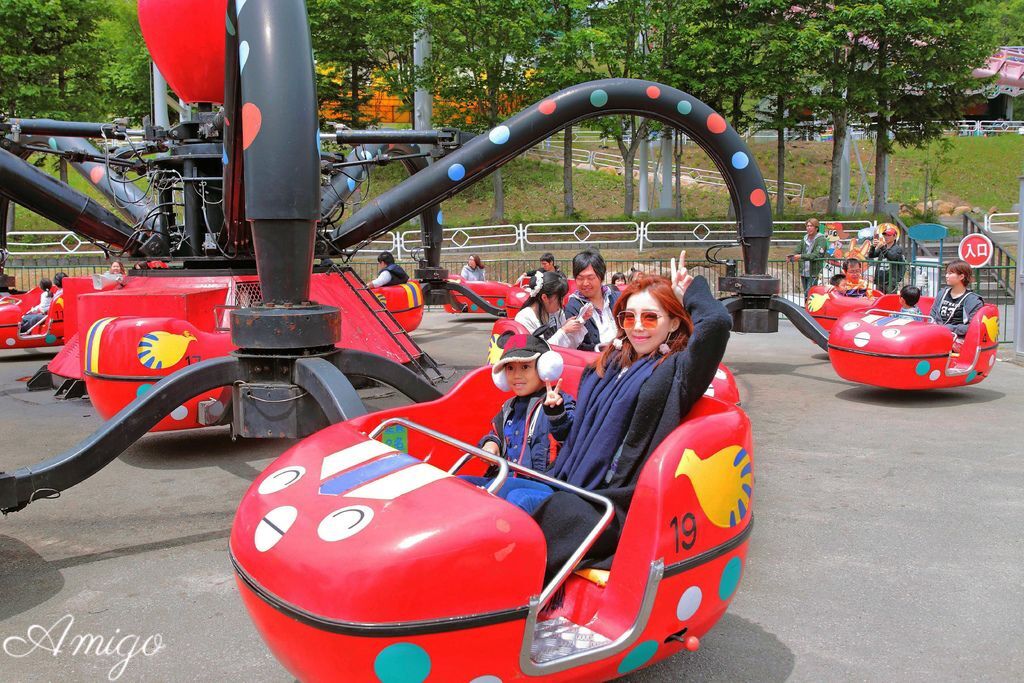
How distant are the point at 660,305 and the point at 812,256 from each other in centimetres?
1357

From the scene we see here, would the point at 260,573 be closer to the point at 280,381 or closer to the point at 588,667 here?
the point at 588,667

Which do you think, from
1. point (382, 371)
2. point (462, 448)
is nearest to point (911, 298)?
point (382, 371)

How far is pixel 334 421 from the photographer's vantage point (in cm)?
393

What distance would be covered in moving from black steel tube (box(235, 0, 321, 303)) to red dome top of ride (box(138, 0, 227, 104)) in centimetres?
289

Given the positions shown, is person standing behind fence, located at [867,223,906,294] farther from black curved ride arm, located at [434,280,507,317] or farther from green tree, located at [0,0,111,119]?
green tree, located at [0,0,111,119]

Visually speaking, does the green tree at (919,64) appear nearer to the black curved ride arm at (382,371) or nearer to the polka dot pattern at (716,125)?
the polka dot pattern at (716,125)

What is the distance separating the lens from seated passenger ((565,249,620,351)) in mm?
5852

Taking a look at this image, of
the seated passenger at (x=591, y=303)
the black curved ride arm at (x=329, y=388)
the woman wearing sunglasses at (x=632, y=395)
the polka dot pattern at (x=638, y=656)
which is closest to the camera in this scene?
the polka dot pattern at (x=638, y=656)

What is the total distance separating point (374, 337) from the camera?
813cm

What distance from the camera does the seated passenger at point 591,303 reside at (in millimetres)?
5852

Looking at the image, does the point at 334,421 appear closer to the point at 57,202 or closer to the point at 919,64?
the point at 57,202

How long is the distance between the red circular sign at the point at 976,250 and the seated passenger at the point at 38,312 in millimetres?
12719

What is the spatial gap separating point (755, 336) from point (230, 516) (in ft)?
33.8

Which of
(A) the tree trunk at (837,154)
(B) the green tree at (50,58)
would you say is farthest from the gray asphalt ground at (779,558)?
(B) the green tree at (50,58)
